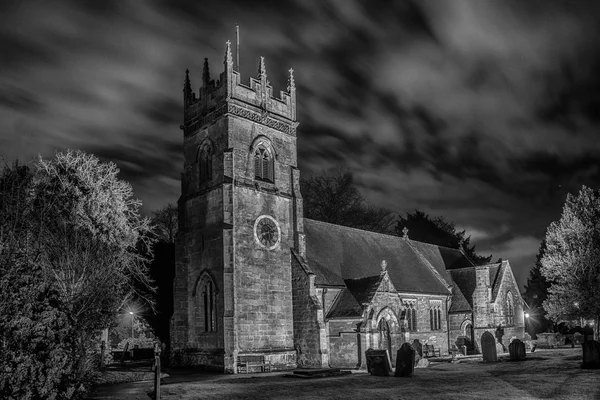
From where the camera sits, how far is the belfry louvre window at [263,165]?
31.8 m

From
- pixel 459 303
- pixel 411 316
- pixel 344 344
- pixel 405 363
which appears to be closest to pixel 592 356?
pixel 405 363

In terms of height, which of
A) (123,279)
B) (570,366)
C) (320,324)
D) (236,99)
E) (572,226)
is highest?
(236,99)

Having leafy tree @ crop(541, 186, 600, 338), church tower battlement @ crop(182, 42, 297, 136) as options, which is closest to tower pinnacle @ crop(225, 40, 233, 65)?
church tower battlement @ crop(182, 42, 297, 136)

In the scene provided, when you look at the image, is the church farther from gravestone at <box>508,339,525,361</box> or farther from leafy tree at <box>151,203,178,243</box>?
leafy tree at <box>151,203,178,243</box>

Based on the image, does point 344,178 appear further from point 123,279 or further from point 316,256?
point 123,279

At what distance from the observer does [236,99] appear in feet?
102

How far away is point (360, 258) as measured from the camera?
37656mm

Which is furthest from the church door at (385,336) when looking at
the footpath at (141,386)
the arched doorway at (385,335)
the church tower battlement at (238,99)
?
the church tower battlement at (238,99)

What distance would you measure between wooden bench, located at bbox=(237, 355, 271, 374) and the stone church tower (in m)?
0.31

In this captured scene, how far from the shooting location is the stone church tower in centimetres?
2925

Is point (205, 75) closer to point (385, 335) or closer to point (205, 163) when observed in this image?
point (205, 163)

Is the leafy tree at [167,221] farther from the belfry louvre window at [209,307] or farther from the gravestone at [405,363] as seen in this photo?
the gravestone at [405,363]

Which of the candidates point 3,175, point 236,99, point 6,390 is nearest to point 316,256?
point 236,99

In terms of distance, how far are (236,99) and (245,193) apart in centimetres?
529
